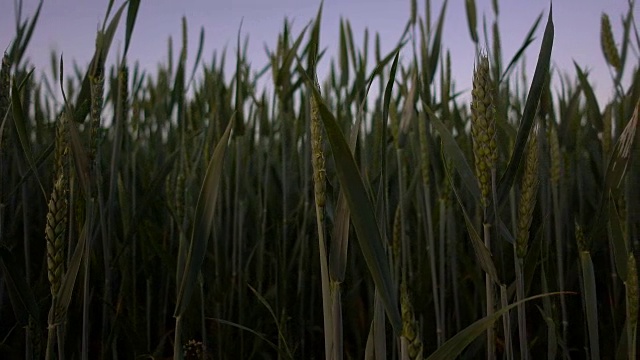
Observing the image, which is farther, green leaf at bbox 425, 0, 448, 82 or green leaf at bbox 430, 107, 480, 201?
green leaf at bbox 425, 0, 448, 82

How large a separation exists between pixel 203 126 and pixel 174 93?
0.11 meters

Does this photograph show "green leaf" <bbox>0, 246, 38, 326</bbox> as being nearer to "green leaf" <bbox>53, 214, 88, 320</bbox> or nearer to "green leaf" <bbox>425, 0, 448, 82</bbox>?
"green leaf" <bbox>53, 214, 88, 320</bbox>

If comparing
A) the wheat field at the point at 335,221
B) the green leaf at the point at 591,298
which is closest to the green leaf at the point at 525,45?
the wheat field at the point at 335,221

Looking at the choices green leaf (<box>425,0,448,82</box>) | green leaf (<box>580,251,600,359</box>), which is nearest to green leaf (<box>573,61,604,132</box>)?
green leaf (<box>425,0,448,82</box>)

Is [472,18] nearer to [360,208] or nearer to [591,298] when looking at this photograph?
[591,298]

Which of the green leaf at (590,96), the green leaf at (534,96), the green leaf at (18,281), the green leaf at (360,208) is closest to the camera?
the green leaf at (360,208)

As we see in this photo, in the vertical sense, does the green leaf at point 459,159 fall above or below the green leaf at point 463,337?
above

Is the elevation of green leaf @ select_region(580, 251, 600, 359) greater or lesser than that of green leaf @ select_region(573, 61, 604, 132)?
lesser

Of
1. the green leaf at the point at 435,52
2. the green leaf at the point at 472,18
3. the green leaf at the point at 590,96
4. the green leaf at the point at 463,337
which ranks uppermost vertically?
the green leaf at the point at 472,18

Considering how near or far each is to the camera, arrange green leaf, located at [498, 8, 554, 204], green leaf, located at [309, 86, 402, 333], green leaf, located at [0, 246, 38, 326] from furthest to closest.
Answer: green leaf, located at [0, 246, 38, 326] < green leaf, located at [498, 8, 554, 204] < green leaf, located at [309, 86, 402, 333]

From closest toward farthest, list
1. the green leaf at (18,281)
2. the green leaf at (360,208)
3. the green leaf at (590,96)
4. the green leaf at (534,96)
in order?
the green leaf at (360,208) → the green leaf at (534,96) → the green leaf at (18,281) → the green leaf at (590,96)

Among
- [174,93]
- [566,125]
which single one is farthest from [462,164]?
[174,93]

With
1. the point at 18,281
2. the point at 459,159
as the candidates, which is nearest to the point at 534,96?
the point at 459,159

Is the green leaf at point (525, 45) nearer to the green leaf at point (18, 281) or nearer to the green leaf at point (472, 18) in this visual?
the green leaf at point (472, 18)
